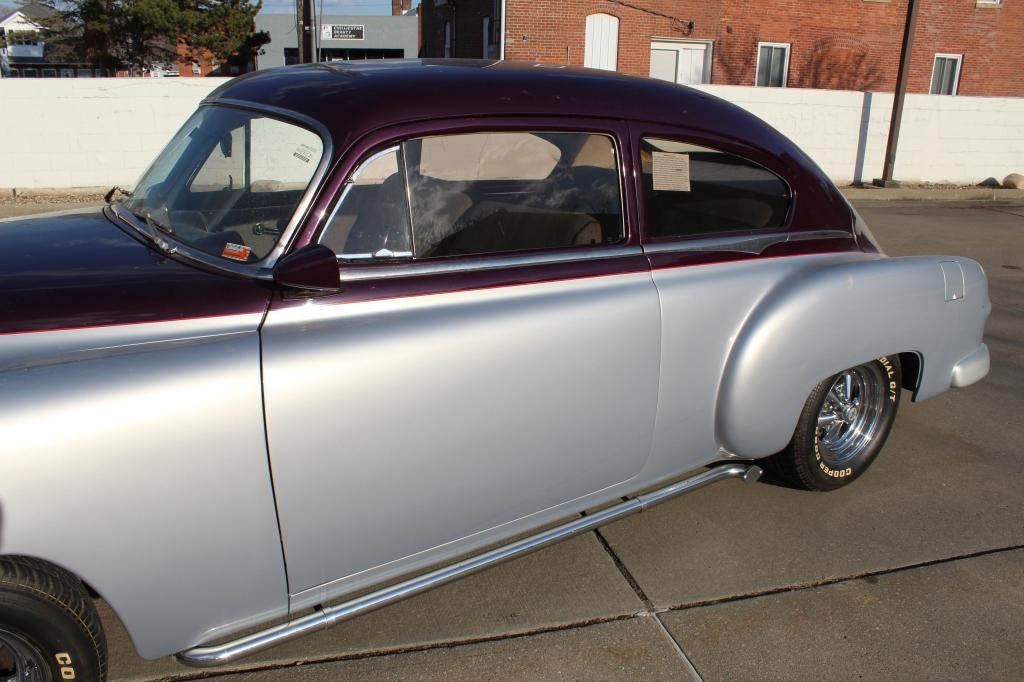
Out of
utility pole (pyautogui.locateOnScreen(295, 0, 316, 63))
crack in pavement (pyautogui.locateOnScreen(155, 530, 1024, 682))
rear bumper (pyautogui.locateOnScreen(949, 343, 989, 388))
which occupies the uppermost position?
utility pole (pyautogui.locateOnScreen(295, 0, 316, 63))

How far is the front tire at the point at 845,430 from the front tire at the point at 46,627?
2.69m

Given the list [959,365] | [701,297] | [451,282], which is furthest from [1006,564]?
[451,282]

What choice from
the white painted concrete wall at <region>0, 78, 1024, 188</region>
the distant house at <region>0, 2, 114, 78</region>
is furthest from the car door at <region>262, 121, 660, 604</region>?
the distant house at <region>0, 2, 114, 78</region>

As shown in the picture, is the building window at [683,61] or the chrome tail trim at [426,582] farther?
the building window at [683,61]

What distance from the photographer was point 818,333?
315 cm

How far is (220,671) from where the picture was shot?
2.63 meters

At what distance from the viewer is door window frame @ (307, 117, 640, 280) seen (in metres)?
2.39

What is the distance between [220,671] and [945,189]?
16.5 meters

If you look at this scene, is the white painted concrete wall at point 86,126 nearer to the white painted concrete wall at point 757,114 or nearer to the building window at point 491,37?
the white painted concrete wall at point 757,114

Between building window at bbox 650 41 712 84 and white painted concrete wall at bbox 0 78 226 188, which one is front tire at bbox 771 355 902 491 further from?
building window at bbox 650 41 712 84

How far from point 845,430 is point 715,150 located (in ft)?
5.10

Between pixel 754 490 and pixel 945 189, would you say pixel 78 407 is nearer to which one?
pixel 754 490

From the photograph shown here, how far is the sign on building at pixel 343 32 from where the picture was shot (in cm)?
4159

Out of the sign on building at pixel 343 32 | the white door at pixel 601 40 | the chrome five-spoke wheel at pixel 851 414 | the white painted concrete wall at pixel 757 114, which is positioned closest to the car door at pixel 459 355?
the chrome five-spoke wheel at pixel 851 414
